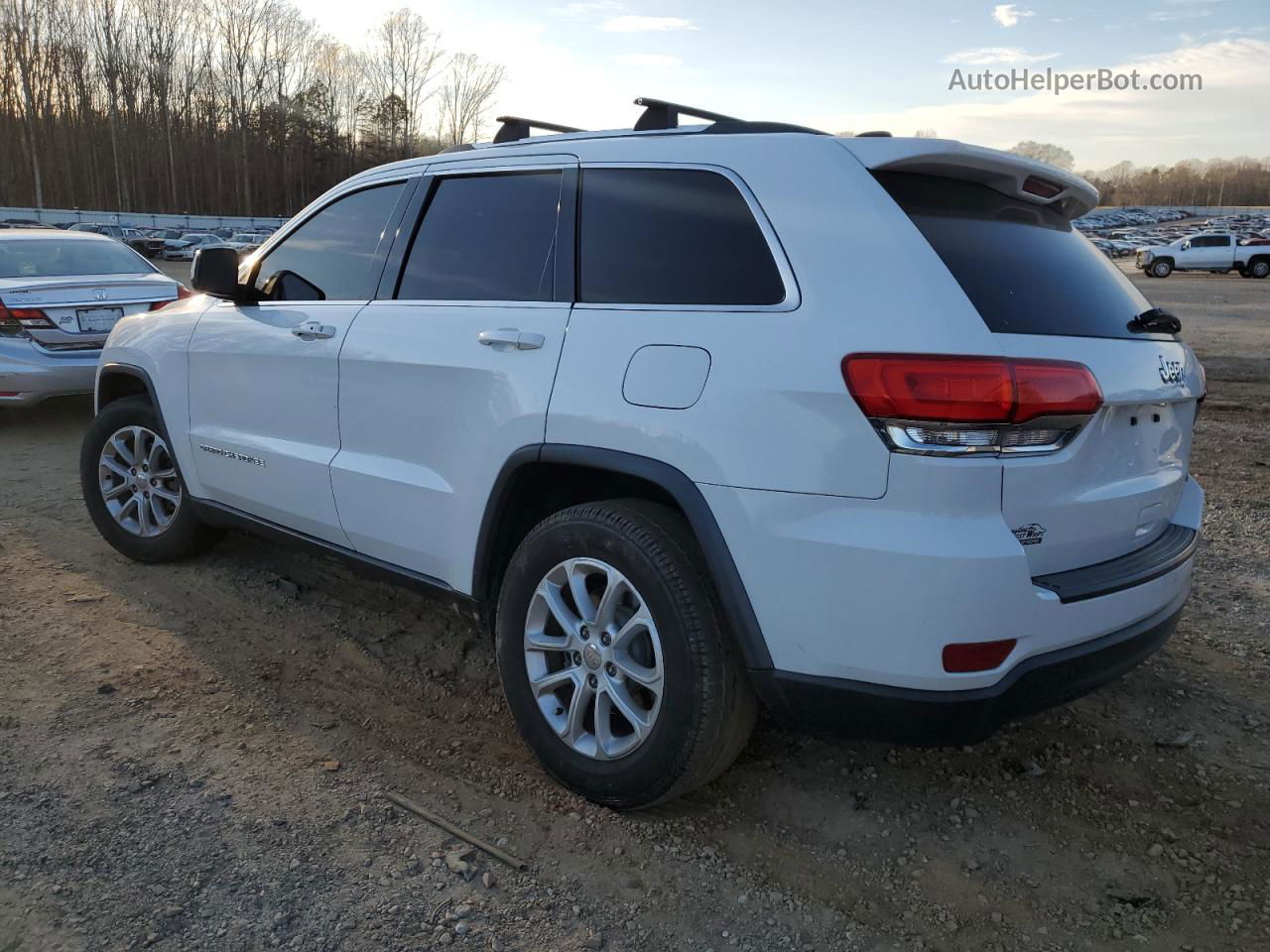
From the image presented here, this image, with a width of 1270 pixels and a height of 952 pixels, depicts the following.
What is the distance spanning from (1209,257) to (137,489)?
1670 inches

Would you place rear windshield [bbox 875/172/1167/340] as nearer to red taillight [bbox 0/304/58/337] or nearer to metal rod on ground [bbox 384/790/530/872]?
metal rod on ground [bbox 384/790/530/872]

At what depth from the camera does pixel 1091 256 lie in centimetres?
283

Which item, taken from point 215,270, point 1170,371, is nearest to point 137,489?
point 215,270

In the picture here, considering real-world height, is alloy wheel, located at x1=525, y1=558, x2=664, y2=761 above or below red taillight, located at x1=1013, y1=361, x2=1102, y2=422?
below

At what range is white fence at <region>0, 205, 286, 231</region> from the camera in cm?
5044

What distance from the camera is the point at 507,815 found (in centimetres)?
275

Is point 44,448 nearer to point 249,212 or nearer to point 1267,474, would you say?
point 1267,474

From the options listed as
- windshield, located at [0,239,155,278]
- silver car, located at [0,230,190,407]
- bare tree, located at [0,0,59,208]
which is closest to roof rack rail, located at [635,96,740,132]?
silver car, located at [0,230,190,407]

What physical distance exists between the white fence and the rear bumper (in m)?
46.3

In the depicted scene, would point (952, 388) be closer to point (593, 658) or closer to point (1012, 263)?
point (1012, 263)

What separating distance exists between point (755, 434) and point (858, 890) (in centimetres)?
123

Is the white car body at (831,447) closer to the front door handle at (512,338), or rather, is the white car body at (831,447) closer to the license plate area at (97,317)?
the front door handle at (512,338)

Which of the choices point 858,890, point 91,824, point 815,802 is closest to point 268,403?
point 91,824

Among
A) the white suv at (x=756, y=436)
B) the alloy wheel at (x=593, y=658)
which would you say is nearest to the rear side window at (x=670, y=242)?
the white suv at (x=756, y=436)
